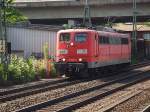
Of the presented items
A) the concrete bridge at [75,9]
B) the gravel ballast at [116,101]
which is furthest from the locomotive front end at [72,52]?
the concrete bridge at [75,9]

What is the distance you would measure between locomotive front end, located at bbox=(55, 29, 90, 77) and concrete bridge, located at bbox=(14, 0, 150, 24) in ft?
90.5

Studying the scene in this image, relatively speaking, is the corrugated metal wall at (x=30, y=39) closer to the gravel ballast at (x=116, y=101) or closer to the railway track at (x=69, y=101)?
the railway track at (x=69, y=101)

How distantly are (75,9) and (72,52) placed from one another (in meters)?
30.6

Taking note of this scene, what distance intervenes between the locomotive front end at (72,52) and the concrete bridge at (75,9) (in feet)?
90.5

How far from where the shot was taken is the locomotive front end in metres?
27.9

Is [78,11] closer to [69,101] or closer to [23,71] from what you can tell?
[23,71]

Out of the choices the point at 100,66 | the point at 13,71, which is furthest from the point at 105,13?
the point at 13,71

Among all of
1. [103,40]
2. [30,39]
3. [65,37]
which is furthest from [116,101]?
[30,39]

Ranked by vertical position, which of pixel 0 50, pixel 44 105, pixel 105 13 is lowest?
pixel 44 105

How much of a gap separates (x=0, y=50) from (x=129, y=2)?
3154 cm

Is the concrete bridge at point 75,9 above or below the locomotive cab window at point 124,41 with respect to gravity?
above

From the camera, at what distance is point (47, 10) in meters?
58.0

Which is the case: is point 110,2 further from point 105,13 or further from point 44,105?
point 44,105

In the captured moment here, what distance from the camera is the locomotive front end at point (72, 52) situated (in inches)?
1099
